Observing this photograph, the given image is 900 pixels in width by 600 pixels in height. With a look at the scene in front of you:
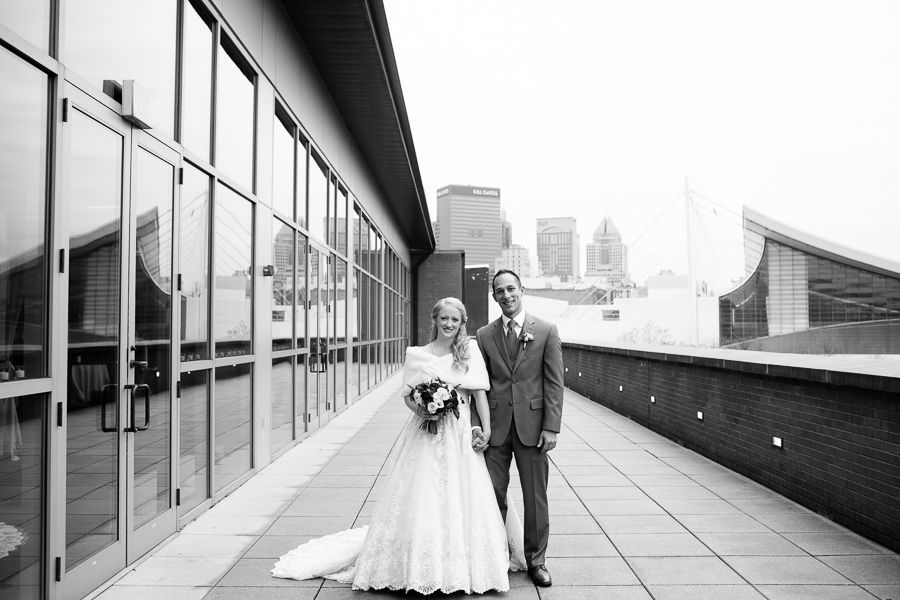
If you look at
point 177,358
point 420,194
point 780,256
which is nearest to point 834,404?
point 177,358

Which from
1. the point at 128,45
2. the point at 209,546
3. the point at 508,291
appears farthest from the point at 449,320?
the point at 128,45

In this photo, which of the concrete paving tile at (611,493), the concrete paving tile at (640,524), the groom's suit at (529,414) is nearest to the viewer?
the groom's suit at (529,414)

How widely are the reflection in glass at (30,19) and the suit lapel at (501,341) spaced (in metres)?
2.83

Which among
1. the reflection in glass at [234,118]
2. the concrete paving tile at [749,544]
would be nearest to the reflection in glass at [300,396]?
the reflection in glass at [234,118]

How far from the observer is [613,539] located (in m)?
5.03

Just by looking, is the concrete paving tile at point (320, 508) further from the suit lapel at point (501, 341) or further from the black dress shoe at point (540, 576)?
the suit lapel at point (501, 341)

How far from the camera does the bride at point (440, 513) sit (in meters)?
3.89

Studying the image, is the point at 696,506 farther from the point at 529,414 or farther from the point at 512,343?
the point at 512,343

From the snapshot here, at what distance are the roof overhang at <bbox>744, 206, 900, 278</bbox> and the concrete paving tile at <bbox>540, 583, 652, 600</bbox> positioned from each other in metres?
72.7

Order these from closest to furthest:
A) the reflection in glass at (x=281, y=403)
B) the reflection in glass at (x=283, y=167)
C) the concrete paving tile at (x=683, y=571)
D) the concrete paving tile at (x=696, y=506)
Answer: the concrete paving tile at (x=683, y=571) < the concrete paving tile at (x=696, y=506) < the reflection in glass at (x=281, y=403) < the reflection in glass at (x=283, y=167)

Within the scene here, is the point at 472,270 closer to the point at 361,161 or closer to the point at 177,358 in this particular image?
the point at 361,161

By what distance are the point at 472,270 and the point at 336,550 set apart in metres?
38.7

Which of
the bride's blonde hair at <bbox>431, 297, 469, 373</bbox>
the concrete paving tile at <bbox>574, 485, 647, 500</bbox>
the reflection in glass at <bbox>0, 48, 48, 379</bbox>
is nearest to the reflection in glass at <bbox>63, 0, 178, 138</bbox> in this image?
the reflection in glass at <bbox>0, 48, 48, 379</bbox>

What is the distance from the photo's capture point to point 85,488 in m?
3.90
